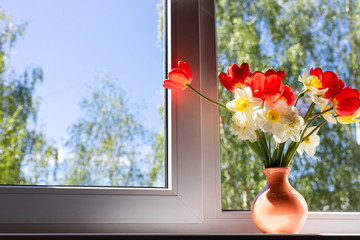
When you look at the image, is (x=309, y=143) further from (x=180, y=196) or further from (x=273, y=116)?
(x=180, y=196)

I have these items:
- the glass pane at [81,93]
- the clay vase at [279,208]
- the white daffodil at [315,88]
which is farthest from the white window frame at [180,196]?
the white daffodil at [315,88]

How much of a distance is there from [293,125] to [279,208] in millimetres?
187

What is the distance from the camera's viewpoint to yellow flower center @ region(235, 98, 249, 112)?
1070 mm

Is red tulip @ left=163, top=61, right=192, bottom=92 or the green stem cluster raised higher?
red tulip @ left=163, top=61, right=192, bottom=92

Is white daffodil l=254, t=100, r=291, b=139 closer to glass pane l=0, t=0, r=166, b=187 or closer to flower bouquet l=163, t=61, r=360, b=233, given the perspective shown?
flower bouquet l=163, t=61, r=360, b=233

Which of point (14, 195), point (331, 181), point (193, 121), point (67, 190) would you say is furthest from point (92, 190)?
point (331, 181)

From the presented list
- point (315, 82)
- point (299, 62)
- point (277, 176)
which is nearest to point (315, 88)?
point (315, 82)

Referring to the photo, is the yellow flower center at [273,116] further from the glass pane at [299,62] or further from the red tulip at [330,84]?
the glass pane at [299,62]

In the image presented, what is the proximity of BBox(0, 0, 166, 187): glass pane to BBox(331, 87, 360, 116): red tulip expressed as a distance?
0.45m

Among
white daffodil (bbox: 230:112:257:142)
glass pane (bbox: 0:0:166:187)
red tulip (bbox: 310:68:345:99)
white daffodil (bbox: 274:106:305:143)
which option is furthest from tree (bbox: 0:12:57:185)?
red tulip (bbox: 310:68:345:99)

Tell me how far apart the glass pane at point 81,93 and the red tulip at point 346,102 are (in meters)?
0.45

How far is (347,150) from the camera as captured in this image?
4.62 feet

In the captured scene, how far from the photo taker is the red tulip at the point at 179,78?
113 centimetres

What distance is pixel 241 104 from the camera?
1.07 metres
